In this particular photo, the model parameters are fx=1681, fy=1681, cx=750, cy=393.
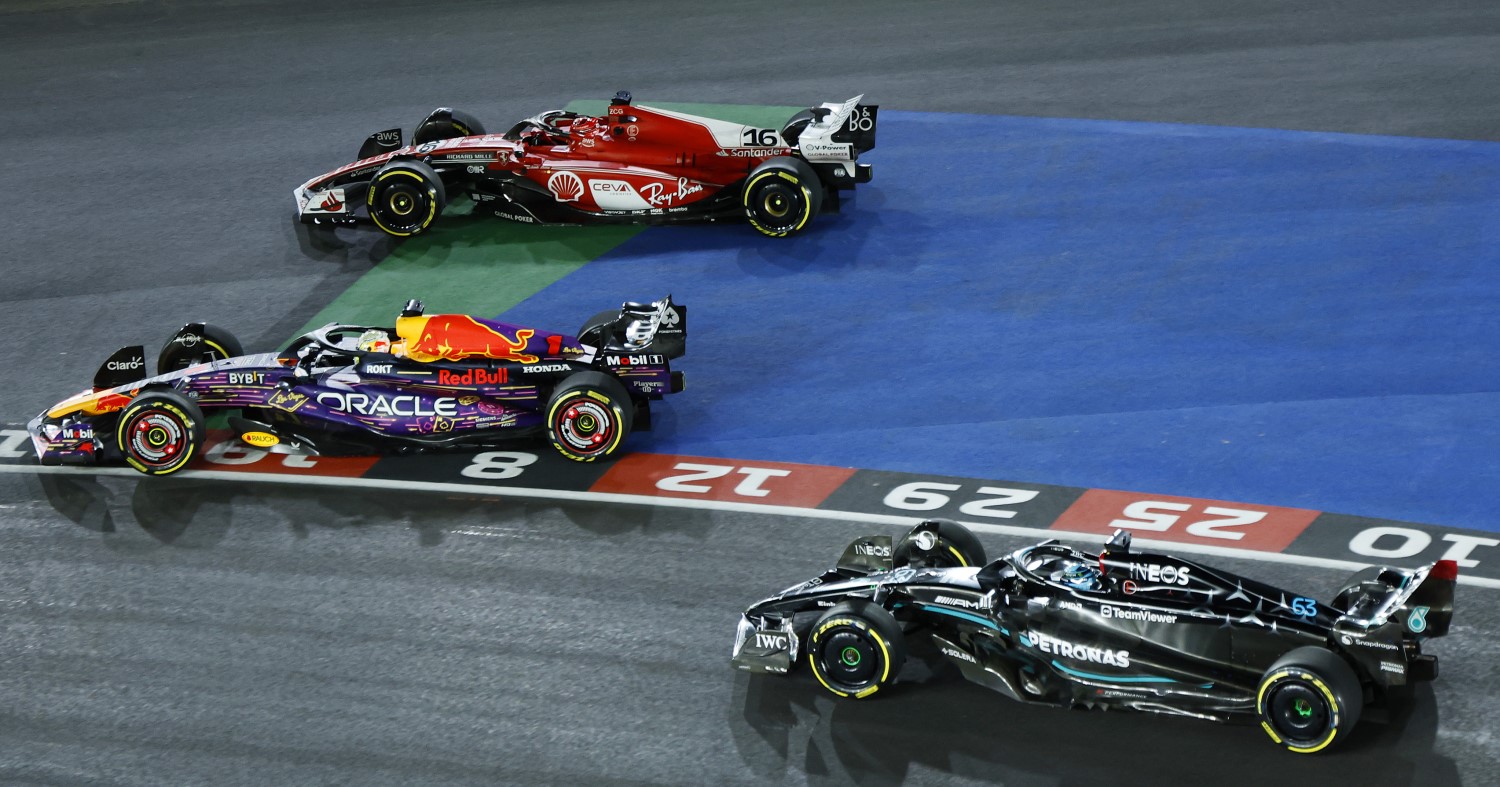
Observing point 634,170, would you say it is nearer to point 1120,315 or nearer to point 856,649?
point 1120,315

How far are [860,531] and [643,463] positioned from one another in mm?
2127

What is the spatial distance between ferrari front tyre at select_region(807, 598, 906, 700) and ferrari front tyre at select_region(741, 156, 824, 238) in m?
7.79

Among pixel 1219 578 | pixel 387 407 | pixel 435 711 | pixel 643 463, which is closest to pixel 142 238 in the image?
pixel 387 407

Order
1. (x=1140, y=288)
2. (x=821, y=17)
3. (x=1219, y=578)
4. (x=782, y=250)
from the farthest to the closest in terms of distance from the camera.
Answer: (x=821, y=17) → (x=782, y=250) → (x=1140, y=288) → (x=1219, y=578)

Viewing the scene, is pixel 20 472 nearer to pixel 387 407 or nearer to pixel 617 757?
pixel 387 407

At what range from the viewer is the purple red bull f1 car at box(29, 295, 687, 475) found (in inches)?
527

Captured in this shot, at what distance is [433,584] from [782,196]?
6.81 m

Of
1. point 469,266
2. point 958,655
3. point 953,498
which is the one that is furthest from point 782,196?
point 958,655

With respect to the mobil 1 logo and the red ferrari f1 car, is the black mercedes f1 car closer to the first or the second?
the mobil 1 logo

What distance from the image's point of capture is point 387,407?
44.4 feet

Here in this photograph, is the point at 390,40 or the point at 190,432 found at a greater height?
the point at 390,40

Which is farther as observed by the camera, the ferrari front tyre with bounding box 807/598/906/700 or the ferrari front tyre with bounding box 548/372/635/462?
the ferrari front tyre with bounding box 548/372/635/462

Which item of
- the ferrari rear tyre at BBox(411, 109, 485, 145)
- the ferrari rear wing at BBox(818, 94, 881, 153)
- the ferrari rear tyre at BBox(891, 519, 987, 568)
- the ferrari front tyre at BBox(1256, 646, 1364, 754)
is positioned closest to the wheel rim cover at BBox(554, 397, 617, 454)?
the ferrari rear tyre at BBox(891, 519, 987, 568)

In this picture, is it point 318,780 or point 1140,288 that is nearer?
point 318,780
